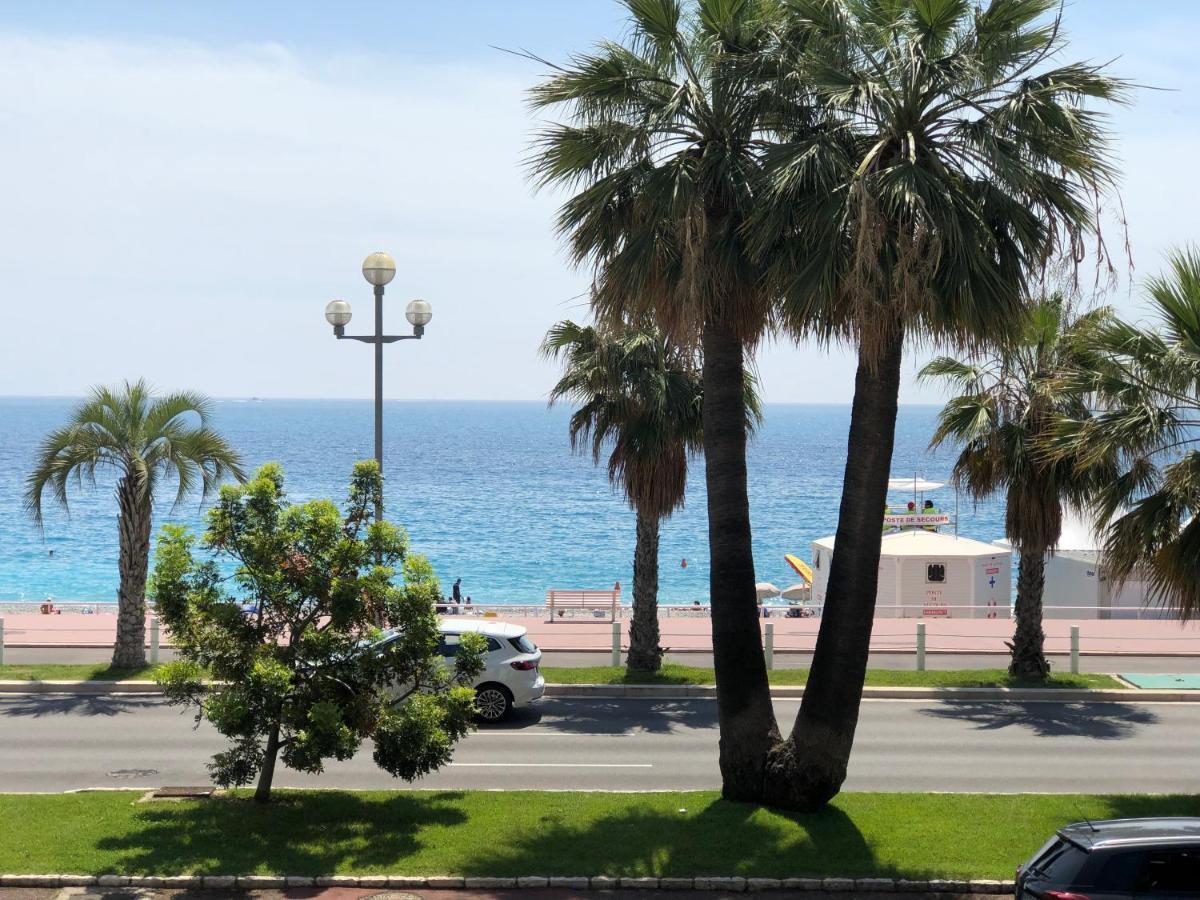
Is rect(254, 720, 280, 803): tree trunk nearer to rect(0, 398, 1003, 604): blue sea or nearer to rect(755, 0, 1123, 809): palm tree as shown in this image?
rect(755, 0, 1123, 809): palm tree

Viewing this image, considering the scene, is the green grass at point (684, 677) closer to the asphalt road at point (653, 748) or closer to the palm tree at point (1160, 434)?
the asphalt road at point (653, 748)

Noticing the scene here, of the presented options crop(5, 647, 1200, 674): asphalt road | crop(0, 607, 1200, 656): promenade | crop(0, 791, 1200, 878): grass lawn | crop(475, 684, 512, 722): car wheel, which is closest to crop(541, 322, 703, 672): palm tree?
crop(5, 647, 1200, 674): asphalt road

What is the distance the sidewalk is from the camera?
26875mm

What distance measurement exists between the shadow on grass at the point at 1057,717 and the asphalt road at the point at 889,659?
3.52 m

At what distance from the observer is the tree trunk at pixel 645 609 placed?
75.7 ft

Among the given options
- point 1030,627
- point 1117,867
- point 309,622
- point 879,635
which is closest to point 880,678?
point 1030,627

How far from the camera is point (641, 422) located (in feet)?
74.1

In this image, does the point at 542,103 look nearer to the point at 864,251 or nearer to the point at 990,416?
the point at 864,251

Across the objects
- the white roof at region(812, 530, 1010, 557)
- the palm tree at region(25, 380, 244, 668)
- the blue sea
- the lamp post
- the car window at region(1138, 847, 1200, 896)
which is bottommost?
the blue sea

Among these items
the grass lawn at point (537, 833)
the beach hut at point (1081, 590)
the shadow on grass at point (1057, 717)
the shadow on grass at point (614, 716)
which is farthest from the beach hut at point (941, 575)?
the grass lawn at point (537, 833)

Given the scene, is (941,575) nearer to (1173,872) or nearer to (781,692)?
(781,692)

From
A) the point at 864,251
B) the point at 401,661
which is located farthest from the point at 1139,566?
the point at 401,661

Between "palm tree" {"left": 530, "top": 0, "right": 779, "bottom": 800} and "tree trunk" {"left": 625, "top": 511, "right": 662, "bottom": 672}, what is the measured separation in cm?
990

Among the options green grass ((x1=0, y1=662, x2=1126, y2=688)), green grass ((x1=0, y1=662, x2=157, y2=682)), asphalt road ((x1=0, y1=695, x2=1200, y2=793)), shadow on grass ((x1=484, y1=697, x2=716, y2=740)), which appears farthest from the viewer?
green grass ((x1=0, y1=662, x2=1126, y2=688))
